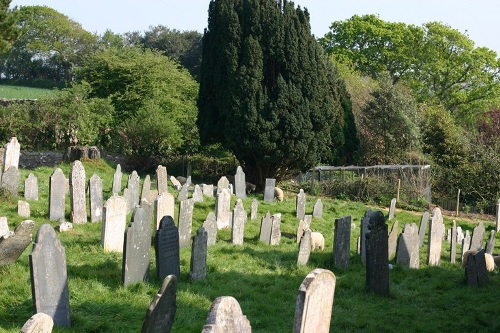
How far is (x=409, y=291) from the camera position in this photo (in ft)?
37.2

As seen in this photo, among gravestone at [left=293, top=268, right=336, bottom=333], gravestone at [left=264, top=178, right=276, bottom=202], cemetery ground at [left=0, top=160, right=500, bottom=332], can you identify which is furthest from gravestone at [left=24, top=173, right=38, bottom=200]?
gravestone at [left=293, top=268, right=336, bottom=333]

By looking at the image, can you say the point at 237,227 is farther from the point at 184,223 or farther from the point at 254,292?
the point at 254,292

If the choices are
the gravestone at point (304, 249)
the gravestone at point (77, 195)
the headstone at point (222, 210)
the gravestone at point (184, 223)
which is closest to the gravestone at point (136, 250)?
the gravestone at point (184, 223)

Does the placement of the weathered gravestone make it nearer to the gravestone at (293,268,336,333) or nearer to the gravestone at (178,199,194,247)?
the gravestone at (178,199,194,247)

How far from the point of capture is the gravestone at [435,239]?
13.4 metres

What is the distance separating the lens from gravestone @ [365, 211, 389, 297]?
34.7 feet

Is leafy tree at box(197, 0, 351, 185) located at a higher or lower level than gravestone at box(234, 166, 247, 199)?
higher

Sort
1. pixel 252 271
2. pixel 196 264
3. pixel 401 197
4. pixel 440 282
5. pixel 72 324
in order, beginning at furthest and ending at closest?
1. pixel 401 197
2. pixel 440 282
3. pixel 252 271
4. pixel 196 264
5. pixel 72 324

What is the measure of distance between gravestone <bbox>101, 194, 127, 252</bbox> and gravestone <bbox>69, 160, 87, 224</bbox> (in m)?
2.49

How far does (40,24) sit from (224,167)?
36.8m

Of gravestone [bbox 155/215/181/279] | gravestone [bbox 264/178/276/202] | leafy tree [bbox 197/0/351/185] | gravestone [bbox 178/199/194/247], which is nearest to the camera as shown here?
gravestone [bbox 155/215/181/279]

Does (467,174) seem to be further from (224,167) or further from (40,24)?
(40,24)

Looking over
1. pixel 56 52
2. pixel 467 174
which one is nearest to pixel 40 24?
pixel 56 52

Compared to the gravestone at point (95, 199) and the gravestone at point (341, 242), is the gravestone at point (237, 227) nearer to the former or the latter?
the gravestone at point (341, 242)
